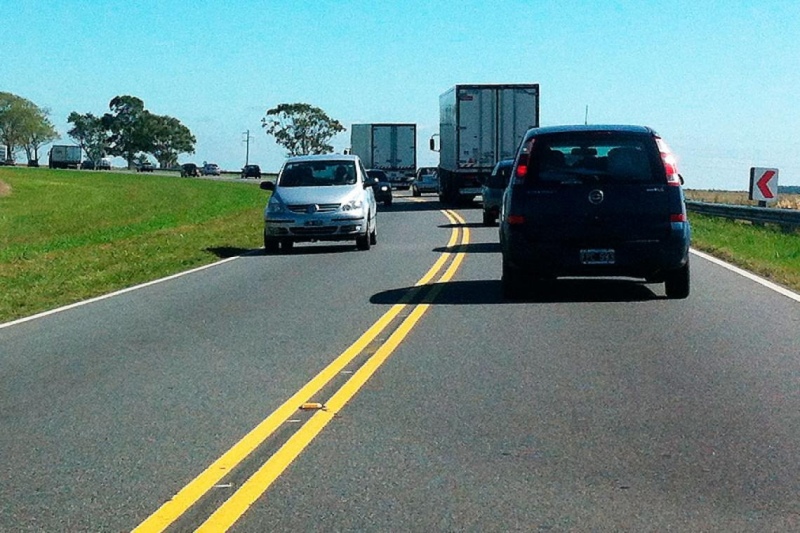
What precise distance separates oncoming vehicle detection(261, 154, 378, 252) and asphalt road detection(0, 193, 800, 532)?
28.7 ft

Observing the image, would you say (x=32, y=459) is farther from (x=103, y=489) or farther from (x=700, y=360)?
(x=700, y=360)

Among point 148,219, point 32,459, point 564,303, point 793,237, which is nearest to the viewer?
point 32,459

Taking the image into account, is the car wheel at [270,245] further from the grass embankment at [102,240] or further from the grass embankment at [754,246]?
the grass embankment at [754,246]

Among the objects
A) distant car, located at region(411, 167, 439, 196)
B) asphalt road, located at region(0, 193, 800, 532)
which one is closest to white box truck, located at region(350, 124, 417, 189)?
distant car, located at region(411, 167, 439, 196)

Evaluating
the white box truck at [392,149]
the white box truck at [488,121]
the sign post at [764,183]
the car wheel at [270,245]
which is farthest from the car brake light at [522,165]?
the white box truck at [392,149]

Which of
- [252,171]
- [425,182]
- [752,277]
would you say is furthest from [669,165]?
[252,171]

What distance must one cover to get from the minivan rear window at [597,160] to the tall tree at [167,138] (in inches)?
7160

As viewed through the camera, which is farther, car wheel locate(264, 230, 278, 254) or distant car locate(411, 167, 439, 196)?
distant car locate(411, 167, 439, 196)

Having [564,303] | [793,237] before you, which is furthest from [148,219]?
[564,303]

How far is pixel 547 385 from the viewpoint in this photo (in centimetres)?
937

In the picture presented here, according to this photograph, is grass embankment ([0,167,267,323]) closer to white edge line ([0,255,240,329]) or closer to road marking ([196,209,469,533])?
white edge line ([0,255,240,329])

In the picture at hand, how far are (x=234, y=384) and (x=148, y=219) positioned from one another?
37.5 meters

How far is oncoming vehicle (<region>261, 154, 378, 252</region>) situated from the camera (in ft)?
79.2

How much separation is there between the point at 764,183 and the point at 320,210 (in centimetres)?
1298
